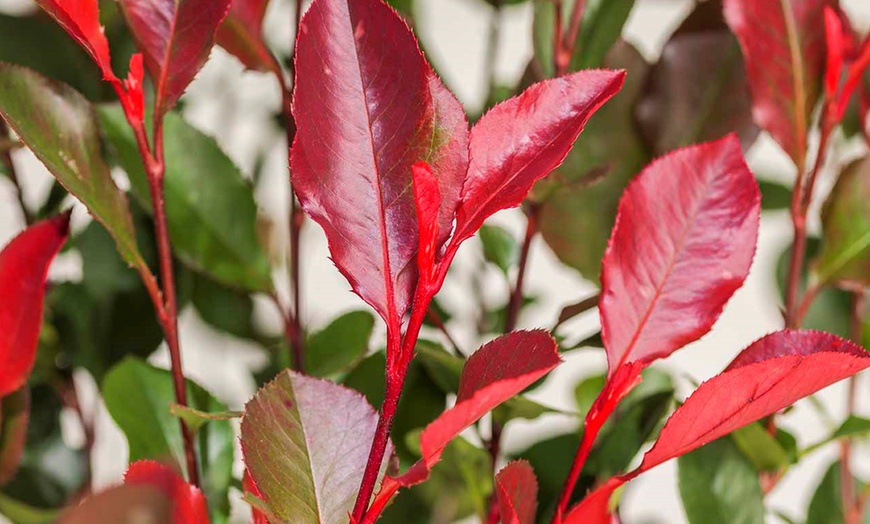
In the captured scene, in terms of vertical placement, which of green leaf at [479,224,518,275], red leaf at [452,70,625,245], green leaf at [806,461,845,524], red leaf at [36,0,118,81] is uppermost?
red leaf at [36,0,118,81]

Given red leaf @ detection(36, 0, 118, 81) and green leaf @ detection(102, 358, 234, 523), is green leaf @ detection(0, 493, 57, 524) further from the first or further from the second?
red leaf @ detection(36, 0, 118, 81)

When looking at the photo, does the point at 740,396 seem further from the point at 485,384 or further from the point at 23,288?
the point at 23,288

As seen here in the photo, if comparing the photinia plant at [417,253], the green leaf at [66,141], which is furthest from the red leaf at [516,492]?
the green leaf at [66,141]

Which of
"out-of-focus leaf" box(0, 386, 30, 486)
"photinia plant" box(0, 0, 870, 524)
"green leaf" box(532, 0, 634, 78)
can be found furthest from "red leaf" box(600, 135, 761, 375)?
"out-of-focus leaf" box(0, 386, 30, 486)

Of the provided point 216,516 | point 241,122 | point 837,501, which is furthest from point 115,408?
point 241,122

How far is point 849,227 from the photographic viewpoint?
315 millimetres

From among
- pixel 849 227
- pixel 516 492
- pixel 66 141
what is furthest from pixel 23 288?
pixel 849 227

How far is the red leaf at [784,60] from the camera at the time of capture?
27cm

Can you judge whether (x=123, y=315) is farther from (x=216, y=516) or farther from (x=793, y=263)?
(x=793, y=263)

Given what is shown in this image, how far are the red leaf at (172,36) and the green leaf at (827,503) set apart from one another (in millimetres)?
313

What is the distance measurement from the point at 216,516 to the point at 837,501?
267 millimetres

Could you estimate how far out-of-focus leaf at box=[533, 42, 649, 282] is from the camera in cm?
33

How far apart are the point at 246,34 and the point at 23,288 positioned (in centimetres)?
10

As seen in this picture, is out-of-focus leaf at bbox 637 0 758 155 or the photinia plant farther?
out-of-focus leaf at bbox 637 0 758 155
